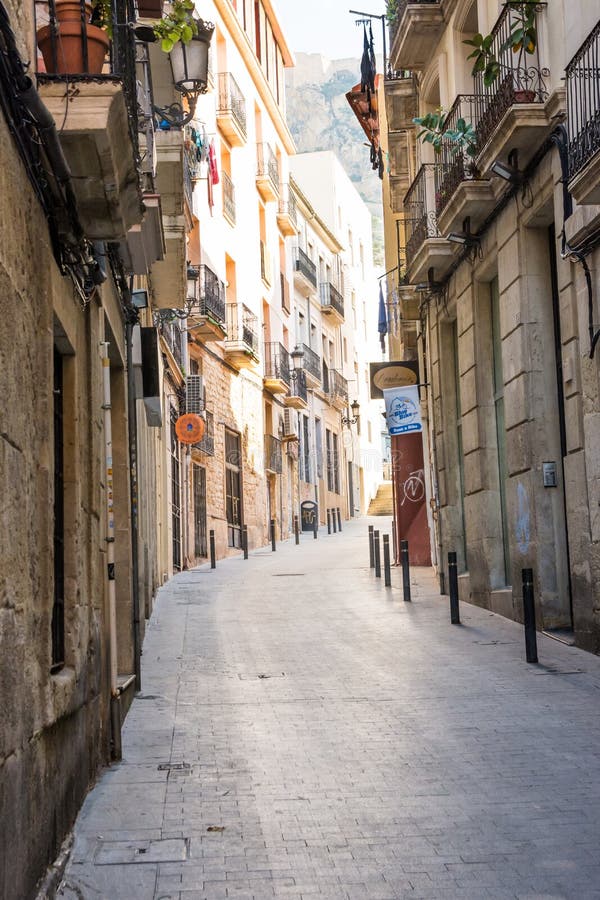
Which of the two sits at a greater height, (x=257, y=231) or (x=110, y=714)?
(x=257, y=231)

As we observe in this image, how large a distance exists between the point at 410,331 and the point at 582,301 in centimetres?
1211

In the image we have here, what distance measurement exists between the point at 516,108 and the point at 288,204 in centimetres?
2798

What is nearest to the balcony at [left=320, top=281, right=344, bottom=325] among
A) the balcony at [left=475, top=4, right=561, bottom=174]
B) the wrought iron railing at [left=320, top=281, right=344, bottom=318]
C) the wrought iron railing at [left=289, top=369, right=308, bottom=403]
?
the wrought iron railing at [left=320, top=281, right=344, bottom=318]

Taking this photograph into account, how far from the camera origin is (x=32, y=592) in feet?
15.1

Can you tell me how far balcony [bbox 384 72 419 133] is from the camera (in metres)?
20.7

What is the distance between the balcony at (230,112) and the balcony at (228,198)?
42.6 inches

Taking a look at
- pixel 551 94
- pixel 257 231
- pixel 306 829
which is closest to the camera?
pixel 306 829

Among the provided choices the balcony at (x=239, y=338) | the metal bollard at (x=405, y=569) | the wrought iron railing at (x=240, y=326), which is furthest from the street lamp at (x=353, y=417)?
the metal bollard at (x=405, y=569)

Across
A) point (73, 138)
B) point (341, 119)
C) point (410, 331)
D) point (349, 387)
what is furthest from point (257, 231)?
point (341, 119)

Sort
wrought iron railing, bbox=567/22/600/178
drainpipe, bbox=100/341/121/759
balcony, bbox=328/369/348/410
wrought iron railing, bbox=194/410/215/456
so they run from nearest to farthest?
drainpipe, bbox=100/341/121/759, wrought iron railing, bbox=567/22/600/178, wrought iron railing, bbox=194/410/215/456, balcony, bbox=328/369/348/410

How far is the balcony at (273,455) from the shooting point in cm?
3584

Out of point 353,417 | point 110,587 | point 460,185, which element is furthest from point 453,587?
point 353,417

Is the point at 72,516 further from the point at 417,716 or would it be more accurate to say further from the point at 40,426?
the point at 417,716

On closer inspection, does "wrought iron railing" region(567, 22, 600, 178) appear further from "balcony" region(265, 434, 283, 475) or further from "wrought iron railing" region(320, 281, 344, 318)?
"wrought iron railing" region(320, 281, 344, 318)
